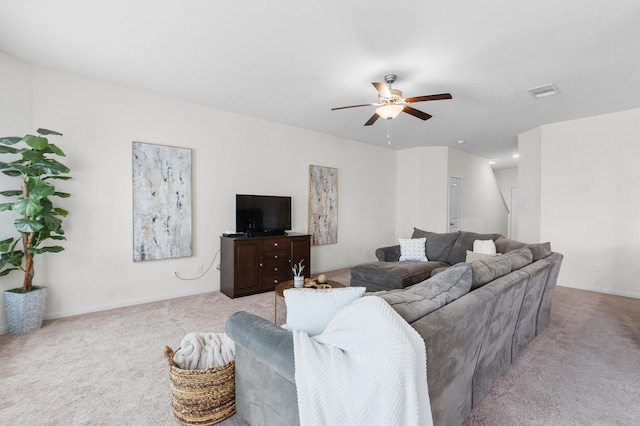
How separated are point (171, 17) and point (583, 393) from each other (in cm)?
397

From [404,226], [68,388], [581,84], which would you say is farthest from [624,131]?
[68,388]

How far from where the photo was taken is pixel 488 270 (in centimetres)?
199

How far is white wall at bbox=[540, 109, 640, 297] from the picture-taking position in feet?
13.9

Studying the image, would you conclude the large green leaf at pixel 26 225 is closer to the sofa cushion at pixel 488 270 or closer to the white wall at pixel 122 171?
the white wall at pixel 122 171

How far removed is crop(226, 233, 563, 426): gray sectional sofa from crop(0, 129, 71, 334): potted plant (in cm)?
244

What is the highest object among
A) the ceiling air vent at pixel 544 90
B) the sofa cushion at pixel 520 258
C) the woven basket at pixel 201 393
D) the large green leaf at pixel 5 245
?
the ceiling air vent at pixel 544 90

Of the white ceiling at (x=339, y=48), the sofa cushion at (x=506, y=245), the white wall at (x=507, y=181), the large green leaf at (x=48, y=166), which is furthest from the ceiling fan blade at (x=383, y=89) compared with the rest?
the white wall at (x=507, y=181)

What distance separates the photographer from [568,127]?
4734 mm

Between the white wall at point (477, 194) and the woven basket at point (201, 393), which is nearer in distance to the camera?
the woven basket at point (201, 393)

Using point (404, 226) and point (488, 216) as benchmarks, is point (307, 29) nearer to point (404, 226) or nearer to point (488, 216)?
point (404, 226)

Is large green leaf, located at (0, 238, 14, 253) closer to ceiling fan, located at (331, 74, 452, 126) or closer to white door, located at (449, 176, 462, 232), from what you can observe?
ceiling fan, located at (331, 74, 452, 126)

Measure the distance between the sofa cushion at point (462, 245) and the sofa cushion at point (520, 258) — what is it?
1.54m

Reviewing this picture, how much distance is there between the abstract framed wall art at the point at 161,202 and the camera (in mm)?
3635

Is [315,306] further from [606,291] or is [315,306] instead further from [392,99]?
[606,291]
